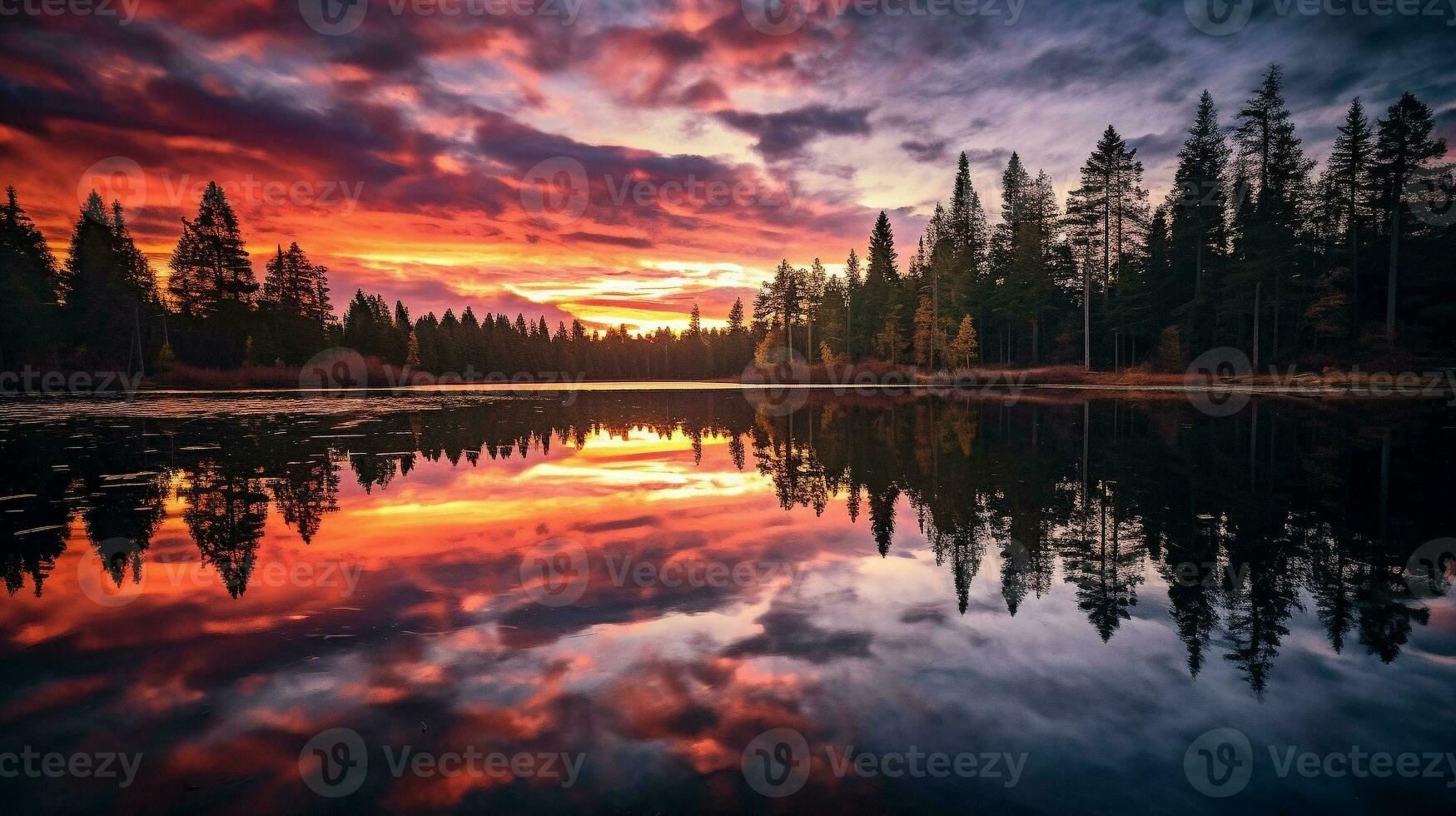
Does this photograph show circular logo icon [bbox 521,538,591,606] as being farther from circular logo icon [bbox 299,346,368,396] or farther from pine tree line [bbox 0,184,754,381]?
pine tree line [bbox 0,184,754,381]

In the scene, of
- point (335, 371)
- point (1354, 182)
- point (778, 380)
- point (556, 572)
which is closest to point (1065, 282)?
point (1354, 182)

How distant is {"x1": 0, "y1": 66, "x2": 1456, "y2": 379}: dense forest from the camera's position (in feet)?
147

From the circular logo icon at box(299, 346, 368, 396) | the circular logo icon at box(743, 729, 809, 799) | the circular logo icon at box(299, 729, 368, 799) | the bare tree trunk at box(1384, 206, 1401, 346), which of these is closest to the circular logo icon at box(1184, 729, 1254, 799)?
the circular logo icon at box(743, 729, 809, 799)

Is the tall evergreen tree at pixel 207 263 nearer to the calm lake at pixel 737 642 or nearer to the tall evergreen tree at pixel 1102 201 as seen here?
the calm lake at pixel 737 642

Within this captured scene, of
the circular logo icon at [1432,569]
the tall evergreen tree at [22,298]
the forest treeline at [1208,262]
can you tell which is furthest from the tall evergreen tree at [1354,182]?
the tall evergreen tree at [22,298]

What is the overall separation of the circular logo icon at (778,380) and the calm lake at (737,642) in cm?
3148

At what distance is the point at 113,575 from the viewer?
7.84m

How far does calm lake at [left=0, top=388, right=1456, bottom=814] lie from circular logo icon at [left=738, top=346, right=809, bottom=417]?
31.5m

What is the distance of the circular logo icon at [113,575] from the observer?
7145 mm

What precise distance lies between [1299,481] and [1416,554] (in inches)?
208

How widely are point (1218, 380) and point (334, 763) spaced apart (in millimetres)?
55247

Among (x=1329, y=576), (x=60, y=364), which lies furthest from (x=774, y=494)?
(x=60, y=364)

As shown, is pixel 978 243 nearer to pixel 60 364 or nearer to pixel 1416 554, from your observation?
pixel 1416 554

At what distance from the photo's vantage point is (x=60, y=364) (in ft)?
207
